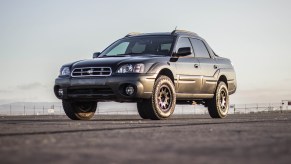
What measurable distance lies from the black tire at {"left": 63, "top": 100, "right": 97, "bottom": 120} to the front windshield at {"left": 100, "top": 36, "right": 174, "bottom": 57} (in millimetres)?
1223

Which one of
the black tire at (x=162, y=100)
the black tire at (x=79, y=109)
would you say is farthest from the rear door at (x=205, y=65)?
the black tire at (x=79, y=109)

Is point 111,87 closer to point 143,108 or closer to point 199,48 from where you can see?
point 143,108

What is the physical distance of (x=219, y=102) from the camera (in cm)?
1280

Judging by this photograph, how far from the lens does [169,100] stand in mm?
10852

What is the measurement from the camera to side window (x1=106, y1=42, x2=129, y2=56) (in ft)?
39.6

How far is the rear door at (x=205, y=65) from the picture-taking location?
39.8ft

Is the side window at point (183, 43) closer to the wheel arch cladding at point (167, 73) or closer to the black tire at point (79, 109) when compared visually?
the wheel arch cladding at point (167, 73)

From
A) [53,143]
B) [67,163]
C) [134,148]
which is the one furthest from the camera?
[53,143]

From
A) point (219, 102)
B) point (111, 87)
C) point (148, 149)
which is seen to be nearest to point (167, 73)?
point (111, 87)

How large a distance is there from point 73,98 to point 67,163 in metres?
7.25

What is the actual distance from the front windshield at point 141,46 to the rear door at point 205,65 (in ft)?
3.08

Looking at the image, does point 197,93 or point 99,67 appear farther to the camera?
point 197,93

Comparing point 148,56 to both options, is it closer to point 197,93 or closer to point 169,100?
point 169,100

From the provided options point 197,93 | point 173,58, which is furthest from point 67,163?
point 197,93
